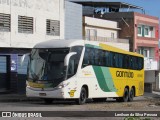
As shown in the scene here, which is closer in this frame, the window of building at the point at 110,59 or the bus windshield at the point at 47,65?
the bus windshield at the point at 47,65

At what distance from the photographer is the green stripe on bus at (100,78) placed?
88.9ft

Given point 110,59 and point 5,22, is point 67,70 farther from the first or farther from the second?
point 5,22

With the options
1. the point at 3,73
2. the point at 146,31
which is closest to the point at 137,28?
the point at 146,31

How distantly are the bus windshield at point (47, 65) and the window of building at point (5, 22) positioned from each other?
11.0m

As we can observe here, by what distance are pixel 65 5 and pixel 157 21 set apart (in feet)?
102

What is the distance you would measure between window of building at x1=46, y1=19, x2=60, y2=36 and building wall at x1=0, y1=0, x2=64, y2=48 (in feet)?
0.96

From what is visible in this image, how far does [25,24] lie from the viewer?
38062 mm

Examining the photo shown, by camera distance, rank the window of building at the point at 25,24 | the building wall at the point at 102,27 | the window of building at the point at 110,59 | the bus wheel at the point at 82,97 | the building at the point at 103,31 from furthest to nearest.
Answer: the building wall at the point at 102,27
the building at the point at 103,31
the window of building at the point at 25,24
the window of building at the point at 110,59
the bus wheel at the point at 82,97

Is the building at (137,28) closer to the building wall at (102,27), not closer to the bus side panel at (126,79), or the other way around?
the building wall at (102,27)

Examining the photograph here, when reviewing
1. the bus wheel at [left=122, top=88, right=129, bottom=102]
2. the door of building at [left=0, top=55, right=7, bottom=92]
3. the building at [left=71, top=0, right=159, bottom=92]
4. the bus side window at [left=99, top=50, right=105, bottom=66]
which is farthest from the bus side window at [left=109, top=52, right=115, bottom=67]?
the building at [left=71, top=0, right=159, bottom=92]

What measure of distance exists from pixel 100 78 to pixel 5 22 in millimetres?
11225

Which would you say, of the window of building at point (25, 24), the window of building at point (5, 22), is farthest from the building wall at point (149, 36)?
the window of building at point (5, 22)

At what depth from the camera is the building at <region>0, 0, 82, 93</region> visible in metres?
36.3

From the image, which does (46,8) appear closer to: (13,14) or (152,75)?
→ (13,14)
